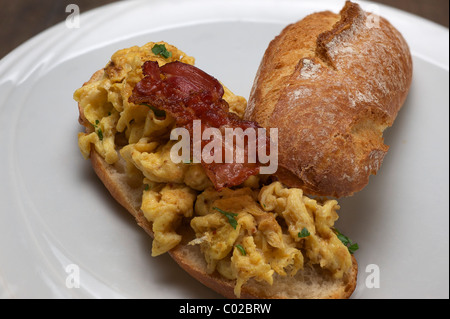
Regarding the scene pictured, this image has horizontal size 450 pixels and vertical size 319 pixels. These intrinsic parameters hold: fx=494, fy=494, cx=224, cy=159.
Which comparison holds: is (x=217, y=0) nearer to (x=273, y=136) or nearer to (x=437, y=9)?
(x=273, y=136)

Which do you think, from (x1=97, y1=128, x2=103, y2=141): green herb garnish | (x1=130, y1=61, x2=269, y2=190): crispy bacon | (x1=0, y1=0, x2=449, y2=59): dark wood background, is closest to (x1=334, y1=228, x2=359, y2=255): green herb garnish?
(x1=130, y1=61, x2=269, y2=190): crispy bacon

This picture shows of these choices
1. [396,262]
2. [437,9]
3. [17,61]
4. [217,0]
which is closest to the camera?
[396,262]

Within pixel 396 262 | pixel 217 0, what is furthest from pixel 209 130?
pixel 217 0

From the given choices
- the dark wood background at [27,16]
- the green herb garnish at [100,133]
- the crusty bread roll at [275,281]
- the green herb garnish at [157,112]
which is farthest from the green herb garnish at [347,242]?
the dark wood background at [27,16]

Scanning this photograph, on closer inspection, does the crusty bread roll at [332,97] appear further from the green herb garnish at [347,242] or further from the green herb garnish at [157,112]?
the green herb garnish at [157,112]

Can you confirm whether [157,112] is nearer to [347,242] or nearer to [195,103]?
[195,103]

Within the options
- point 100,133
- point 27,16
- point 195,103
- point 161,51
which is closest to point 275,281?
point 195,103
